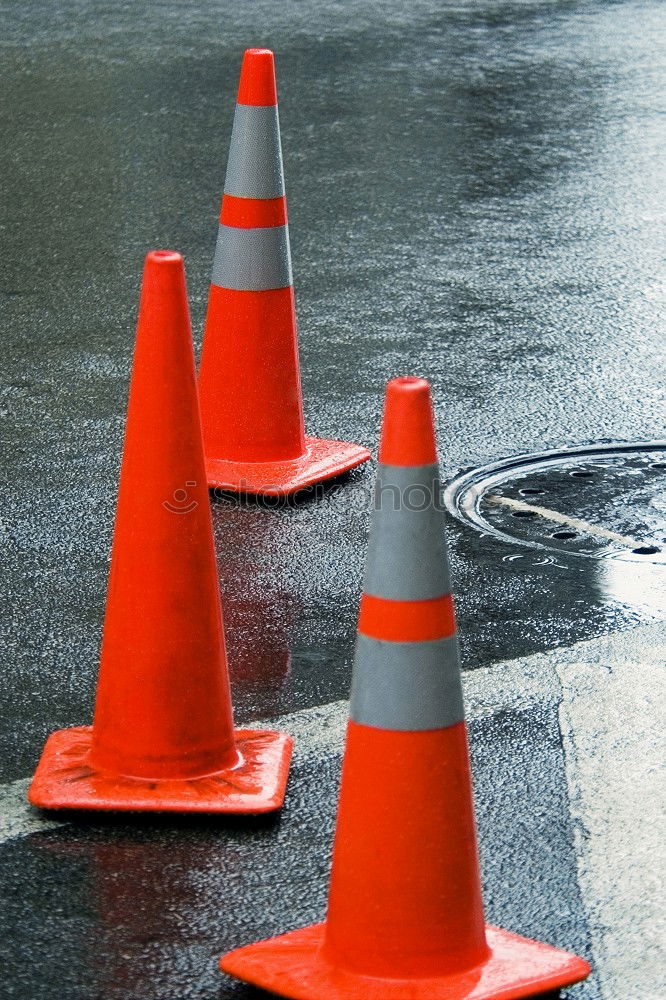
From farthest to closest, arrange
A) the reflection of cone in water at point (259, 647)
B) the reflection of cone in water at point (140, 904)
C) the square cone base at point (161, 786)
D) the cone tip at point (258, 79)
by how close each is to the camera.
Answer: the cone tip at point (258, 79), the reflection of cone in water at point (259, 647), the square cone base at point (161, 786), the reflection of cone in water at point (140, 904)

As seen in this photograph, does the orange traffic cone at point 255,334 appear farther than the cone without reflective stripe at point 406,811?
Yes

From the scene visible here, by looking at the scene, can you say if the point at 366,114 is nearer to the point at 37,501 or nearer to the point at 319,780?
the point at 37,501

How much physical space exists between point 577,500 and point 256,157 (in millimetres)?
1386

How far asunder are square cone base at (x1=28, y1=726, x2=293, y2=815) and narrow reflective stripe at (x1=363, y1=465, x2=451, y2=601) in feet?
2.35

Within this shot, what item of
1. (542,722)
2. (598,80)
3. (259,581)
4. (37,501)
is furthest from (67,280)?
(598,80)

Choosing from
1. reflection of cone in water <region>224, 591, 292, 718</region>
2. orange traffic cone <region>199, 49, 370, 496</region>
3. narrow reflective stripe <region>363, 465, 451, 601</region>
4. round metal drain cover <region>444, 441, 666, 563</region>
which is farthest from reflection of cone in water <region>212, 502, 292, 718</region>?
narrow reflective stripe <region>363, 465, 451, 601</region>

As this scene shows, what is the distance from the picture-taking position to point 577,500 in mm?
5188

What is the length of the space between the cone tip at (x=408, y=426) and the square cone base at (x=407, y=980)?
0.83 metres

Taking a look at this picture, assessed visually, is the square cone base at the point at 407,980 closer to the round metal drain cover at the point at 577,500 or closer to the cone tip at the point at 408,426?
the cone tip at the point at 408,426

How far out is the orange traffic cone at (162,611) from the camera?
11.5 feet

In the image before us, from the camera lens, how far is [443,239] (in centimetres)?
806

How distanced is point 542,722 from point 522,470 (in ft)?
5.75

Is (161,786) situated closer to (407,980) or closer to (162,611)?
(162,611)

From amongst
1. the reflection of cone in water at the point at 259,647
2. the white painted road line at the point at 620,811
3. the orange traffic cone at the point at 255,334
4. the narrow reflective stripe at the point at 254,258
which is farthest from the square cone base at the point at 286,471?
the white painted road line at the point at 620,811
